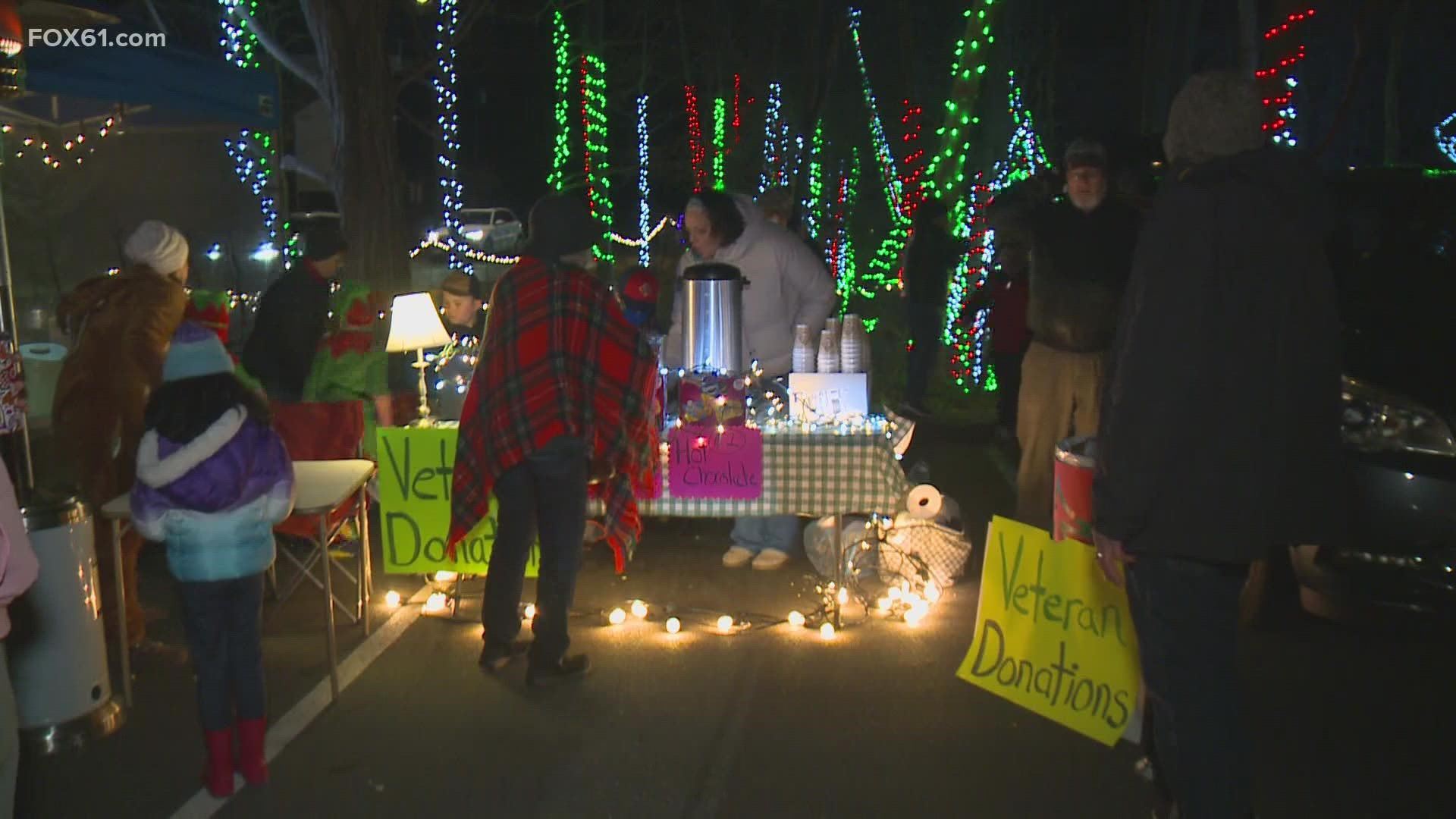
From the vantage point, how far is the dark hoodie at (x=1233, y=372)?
3.06m

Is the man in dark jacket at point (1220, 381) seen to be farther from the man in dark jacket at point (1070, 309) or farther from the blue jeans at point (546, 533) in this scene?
the blue jeans at point (546, 533)

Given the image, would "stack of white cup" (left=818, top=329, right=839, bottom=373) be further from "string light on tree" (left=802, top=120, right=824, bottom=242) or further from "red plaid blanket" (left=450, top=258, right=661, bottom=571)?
"string light on tree" (left=802, top=120, right=824, bottom=242)

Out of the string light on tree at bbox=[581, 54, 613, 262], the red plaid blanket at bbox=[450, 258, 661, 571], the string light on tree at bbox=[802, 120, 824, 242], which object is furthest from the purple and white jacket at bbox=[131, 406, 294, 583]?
the string light on tree at bbox=[802, 120, 824, 242]

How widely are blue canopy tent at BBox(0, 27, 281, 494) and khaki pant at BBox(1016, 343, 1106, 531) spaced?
4.08 metres

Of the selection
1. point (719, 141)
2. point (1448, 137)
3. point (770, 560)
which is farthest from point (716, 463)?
point (719, 141)

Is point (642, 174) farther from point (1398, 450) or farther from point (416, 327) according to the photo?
point (1398, 450)

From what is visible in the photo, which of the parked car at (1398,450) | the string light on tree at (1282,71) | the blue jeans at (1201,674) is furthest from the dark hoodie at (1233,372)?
the string light on tree at (1282,71)

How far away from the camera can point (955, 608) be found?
6168 millimetres

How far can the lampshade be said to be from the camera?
21.0 feet

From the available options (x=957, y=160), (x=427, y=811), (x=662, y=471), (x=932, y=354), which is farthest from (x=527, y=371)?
(x=957, y=160)

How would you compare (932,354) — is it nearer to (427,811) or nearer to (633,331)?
(633,331)

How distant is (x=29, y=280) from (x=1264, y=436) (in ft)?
38.3

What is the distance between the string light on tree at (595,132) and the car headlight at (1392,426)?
12.8 m

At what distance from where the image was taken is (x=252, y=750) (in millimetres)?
4230
